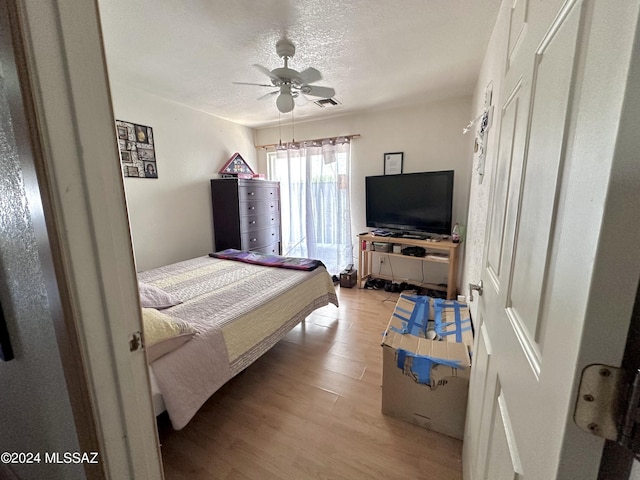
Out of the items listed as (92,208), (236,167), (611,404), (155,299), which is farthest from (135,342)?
(236,167)

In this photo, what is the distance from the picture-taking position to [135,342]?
0.64m

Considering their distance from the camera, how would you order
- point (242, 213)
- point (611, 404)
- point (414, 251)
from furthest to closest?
1. point (242, 213)
2. point (414, 251)
3. point (611, 404)

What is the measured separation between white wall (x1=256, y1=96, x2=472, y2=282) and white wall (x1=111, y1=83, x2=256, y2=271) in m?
1.42

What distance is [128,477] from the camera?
64 cm

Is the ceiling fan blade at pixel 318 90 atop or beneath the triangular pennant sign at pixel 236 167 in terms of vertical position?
atop

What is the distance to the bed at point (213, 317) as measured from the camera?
128 cm

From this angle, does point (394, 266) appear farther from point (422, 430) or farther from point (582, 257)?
point (582, 257)

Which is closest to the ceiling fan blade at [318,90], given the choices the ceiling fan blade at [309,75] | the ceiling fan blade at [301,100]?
the ceiling fan blade at [309,75]

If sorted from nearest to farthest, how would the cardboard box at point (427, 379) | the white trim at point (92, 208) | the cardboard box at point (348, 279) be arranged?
the white trim at point (92, 208), the cardboard box at point (427, 379), the cardboard box at point (348, 279)

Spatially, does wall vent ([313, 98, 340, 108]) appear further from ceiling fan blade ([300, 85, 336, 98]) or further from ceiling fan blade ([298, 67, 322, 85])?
ceiling fan blade ([298, 67, 322, 85])

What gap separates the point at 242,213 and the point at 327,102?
1.80 metres

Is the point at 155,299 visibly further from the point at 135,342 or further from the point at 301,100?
the point at 301,100

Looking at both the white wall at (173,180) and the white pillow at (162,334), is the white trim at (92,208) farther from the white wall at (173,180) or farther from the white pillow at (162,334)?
the white wall at (173,180)

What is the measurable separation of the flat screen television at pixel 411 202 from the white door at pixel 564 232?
245cm
